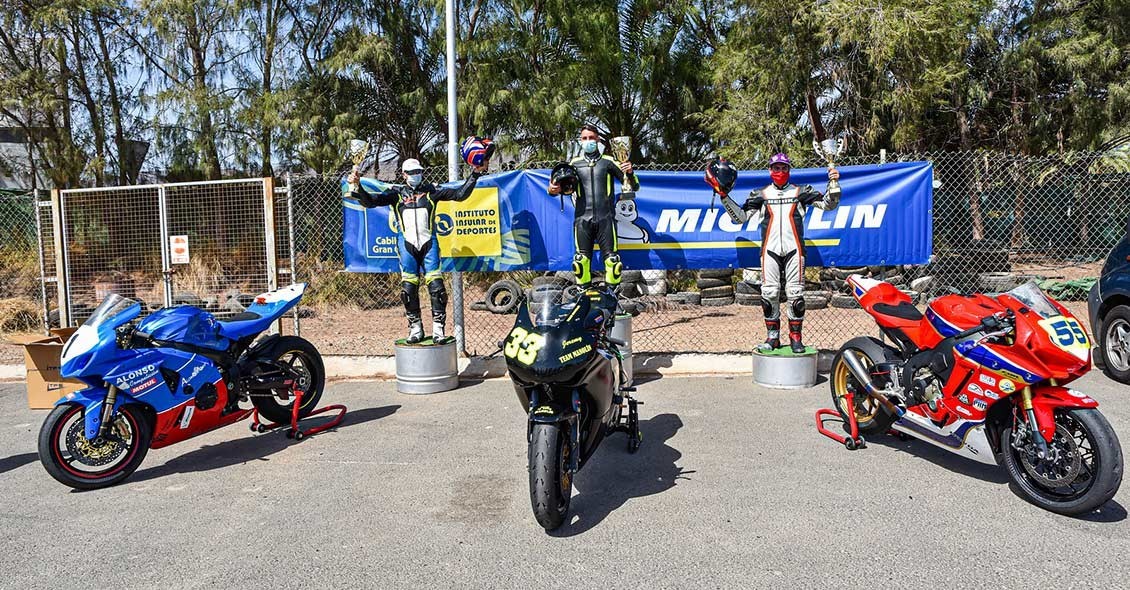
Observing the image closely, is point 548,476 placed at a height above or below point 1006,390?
below

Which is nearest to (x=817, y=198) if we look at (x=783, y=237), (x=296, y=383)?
(x=783, y=237)

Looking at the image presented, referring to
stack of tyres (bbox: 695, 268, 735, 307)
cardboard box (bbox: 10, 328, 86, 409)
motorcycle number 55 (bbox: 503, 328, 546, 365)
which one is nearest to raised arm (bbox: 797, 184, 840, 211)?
motorcycle number 55 (bbox: 503, 328, 546, 365)

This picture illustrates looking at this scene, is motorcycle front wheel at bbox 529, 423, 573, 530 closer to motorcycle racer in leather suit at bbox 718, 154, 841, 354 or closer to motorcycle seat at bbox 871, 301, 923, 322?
motorcycle seat at bbox 871, 301, 923, 322

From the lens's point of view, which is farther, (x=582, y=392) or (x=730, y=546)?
(x=582, y=392)

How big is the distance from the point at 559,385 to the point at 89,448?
→ 9.27 ft

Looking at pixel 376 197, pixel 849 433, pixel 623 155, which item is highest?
pixel 623 155

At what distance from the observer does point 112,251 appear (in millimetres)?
10555

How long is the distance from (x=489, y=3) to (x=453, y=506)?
12.5 metres

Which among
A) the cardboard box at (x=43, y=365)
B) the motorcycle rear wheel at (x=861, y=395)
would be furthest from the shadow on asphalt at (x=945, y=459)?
the cardboard box at (x=43, y=365)


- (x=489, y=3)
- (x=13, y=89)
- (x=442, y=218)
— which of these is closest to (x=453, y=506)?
(x=442, y=218)

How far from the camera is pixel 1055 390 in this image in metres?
3.70

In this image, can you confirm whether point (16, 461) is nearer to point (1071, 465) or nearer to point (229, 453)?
point (229, 453)

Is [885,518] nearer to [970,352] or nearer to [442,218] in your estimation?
[970,352]

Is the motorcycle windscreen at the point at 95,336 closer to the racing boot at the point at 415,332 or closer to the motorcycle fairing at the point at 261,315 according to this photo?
the motorcycle fairing at the point at 261,315
